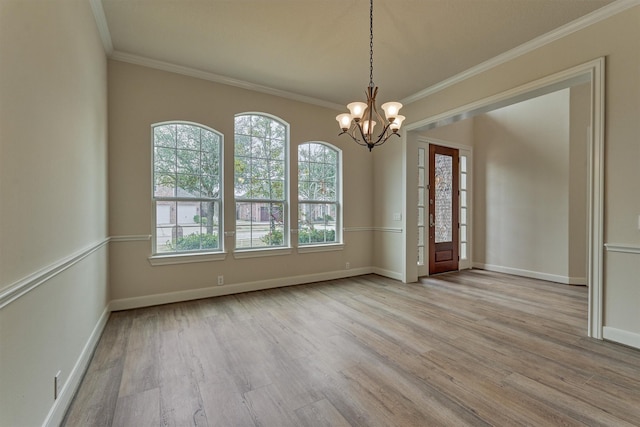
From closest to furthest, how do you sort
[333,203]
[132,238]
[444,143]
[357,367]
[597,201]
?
[357,367] < [597,201] < [132,238] < [333,203] < [444,143]

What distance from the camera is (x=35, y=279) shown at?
137cm

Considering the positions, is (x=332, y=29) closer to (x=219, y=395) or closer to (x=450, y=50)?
(x=450, y=50)

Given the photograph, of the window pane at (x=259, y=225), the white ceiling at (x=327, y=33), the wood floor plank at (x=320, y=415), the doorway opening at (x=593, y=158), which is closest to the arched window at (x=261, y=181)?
the window pane at (x=259, y=225)

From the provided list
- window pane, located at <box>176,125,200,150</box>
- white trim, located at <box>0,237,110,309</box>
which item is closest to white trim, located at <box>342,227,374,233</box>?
window pane, located at <box>176,125,200,150</box>

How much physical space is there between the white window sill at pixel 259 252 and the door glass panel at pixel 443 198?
295 centimetres

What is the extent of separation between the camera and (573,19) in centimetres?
276

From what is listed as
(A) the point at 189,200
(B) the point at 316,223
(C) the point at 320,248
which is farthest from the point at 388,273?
(A) the point at 189,200

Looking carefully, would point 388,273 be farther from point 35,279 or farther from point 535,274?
point 35,279

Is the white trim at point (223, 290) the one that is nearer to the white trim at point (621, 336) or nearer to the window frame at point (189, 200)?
the window frame at point (189, 200)

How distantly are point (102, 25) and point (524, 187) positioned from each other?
21.5ft

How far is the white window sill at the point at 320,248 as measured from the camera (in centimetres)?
469

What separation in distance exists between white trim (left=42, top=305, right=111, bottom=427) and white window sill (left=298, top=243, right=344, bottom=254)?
107 inches

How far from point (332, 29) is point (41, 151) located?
263 centimetres

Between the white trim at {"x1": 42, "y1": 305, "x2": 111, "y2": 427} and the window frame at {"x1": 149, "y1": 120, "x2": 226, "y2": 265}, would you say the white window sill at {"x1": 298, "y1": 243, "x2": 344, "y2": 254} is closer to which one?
the window frame at {"x1": 149, "y1": 120, "x2": 226, "y2": 265}
